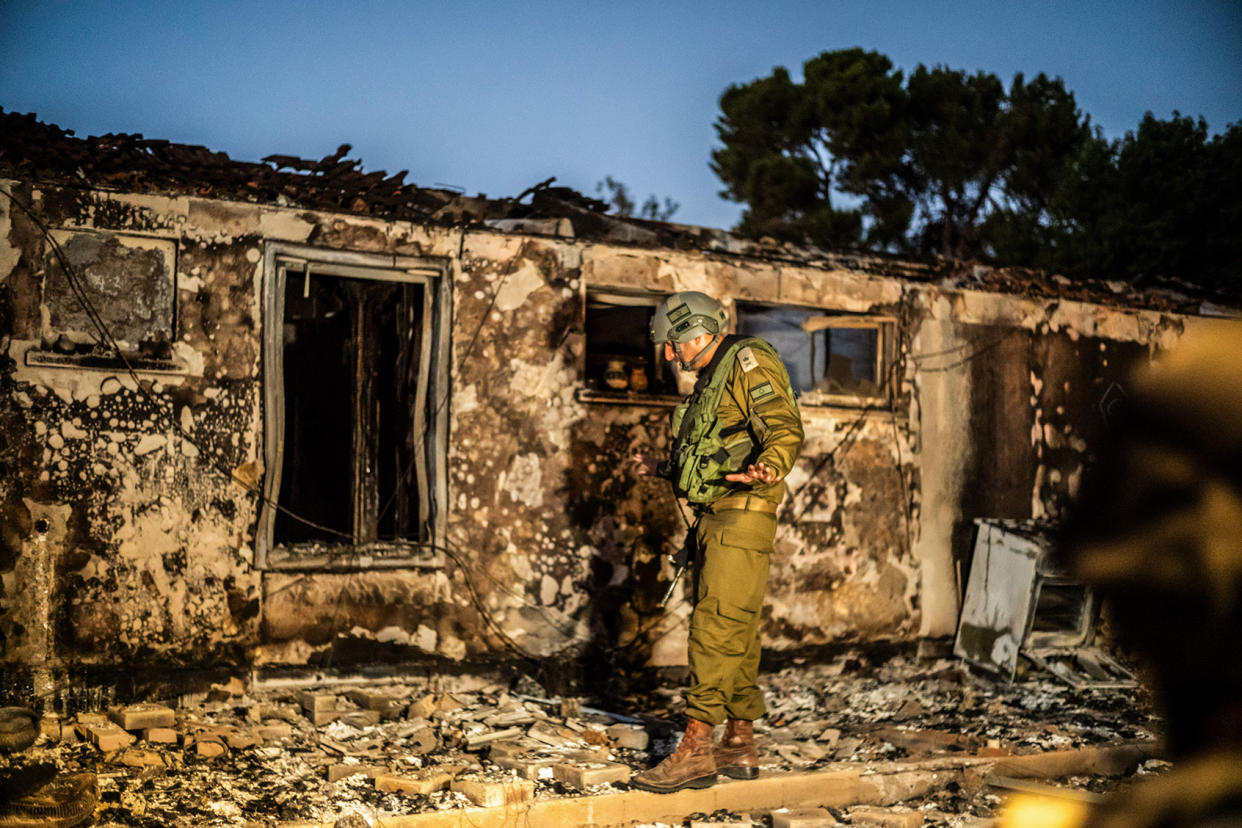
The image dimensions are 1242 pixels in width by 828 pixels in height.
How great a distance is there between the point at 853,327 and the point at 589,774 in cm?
423

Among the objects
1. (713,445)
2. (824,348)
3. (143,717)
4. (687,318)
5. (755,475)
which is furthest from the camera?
(824,348)

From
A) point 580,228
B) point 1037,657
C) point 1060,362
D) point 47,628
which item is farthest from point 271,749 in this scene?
point 1060,362

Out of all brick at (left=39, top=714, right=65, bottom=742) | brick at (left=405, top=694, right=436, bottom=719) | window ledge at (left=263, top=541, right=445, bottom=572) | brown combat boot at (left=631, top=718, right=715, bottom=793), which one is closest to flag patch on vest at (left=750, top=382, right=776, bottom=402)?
brown combat boot at (left=631, top=718, right=715, bottom=793)

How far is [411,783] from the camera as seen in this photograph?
4.43 meters

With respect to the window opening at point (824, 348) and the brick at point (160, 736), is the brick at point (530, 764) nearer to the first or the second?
the brick at point (160, 736)

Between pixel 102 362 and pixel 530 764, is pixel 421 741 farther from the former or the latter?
pixel 102 362

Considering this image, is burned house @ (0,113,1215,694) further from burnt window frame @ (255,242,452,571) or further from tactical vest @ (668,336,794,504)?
tactical vest @ (668,336,794,504)

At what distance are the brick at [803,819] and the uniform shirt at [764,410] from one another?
1362mm

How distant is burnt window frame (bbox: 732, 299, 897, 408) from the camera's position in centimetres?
720

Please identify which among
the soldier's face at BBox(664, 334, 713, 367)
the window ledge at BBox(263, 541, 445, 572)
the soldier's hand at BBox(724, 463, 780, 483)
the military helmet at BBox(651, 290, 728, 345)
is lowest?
the window ledge at BBox(263, 541, 445, 572)

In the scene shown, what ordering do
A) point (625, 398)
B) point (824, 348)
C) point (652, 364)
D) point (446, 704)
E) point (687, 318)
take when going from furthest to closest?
point (824, 348) → point (652, 364) → point (625, 398) → point (446, 704) → point (687, 318)

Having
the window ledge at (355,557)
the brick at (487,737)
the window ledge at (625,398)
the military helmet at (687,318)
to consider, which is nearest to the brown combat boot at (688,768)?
the brick at (487,737)

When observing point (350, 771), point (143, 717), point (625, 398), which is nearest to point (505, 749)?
point (350, 771)

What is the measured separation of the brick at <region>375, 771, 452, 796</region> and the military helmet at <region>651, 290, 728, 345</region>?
2204 millimetres
